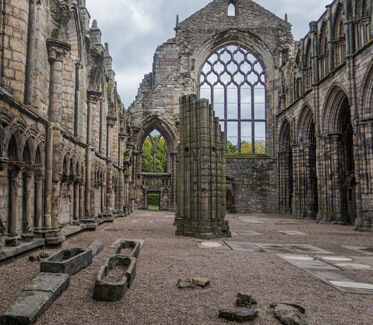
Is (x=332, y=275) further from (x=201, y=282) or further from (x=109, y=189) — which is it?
(x=109, y=189)

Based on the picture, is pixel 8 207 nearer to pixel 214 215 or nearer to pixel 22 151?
pixel 22 151

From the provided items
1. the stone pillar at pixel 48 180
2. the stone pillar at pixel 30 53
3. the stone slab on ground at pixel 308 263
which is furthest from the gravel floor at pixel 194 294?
the stone pillar at pixel 30 53

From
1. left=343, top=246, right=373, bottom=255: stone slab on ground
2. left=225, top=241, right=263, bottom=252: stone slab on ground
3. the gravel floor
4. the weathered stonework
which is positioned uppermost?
the weathered stonework

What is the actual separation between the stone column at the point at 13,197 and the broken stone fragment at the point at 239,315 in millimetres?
4249

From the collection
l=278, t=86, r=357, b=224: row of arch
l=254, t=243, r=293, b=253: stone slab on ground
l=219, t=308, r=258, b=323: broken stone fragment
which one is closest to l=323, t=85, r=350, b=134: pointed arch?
l=278, t=86, r=357, b=224: row of arch

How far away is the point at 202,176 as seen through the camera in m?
9.77

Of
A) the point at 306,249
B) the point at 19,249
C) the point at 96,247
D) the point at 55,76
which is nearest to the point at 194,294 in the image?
the point at 96,247

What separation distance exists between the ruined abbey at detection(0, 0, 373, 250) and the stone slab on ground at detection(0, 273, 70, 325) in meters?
2.49

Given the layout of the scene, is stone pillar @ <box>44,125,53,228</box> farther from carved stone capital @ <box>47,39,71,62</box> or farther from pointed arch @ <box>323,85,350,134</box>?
pointed arch @ <box>323,85,350,134</box>

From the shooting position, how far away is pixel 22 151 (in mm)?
6121

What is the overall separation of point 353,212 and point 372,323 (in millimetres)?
15232

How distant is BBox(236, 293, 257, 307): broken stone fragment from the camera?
3.44 metres

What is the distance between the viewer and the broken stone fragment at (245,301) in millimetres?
3438

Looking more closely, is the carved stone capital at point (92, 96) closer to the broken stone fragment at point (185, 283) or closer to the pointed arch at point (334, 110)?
the broken stone fragment at point (185, 283)
